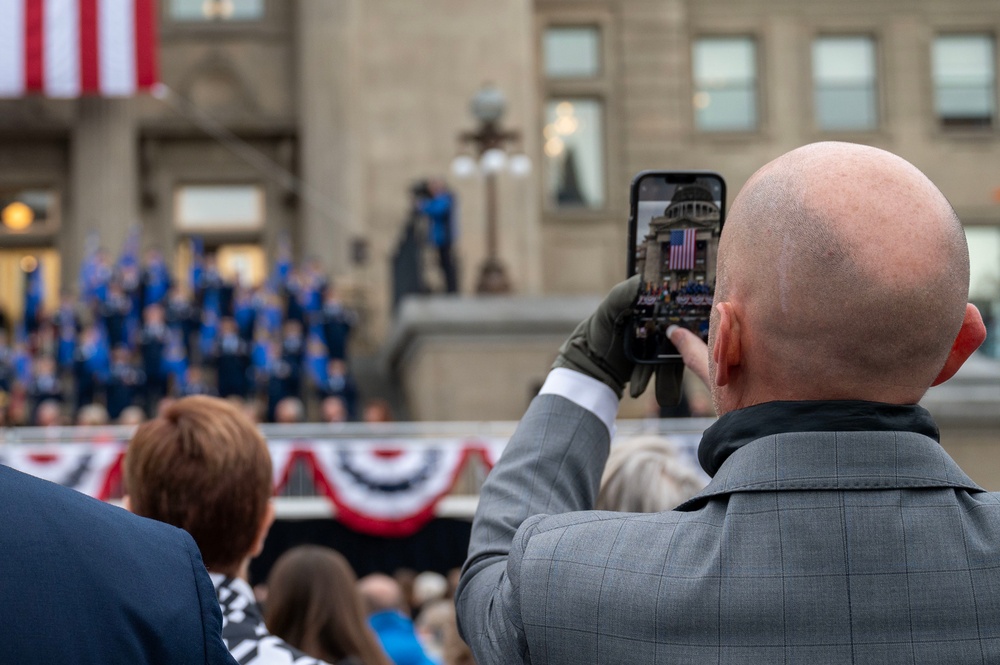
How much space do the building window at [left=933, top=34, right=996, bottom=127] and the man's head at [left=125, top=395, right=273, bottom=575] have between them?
28774mm

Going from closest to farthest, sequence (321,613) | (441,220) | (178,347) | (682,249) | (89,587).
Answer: (89,587) < (682,249) < (321,613) < (178,347) < (441,220)

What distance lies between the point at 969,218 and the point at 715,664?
1146 inches

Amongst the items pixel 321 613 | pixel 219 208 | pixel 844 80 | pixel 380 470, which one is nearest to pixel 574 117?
pixel 844 80

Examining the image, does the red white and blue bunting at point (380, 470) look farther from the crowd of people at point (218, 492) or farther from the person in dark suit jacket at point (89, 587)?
the person in dark suit jacket at point (89, 587)

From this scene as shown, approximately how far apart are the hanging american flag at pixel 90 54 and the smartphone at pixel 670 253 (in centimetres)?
2278

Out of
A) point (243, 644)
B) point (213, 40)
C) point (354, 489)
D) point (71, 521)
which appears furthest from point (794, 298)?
point (213, 40)

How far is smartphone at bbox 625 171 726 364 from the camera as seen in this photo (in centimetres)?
218

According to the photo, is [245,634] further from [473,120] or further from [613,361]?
[473,120]

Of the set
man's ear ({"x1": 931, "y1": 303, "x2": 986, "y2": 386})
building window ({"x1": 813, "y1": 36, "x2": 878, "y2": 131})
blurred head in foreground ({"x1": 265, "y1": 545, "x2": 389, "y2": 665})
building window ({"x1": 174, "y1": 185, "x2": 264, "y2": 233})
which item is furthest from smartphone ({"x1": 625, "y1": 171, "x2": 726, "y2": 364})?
building window ({"x1": 813, "y1": 36, "x2": 878, "y2": 131})

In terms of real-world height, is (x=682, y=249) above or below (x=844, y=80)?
below

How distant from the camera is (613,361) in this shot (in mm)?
2211

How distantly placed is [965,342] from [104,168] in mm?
26058

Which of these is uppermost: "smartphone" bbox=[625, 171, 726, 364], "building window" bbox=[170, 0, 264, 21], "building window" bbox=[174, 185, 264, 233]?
"building window" bbox=[170, 0, 264, 21]

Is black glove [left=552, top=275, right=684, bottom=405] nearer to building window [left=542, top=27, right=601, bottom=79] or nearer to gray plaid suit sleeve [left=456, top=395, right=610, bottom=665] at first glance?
gray plaid suit sleeve [left=456, top=395, right=610, bottom=665]
